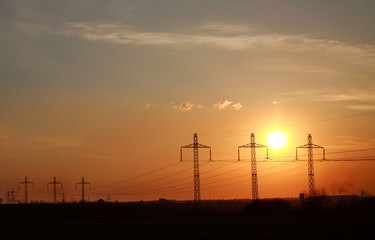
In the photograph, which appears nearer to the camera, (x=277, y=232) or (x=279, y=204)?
(x=277, y=232)

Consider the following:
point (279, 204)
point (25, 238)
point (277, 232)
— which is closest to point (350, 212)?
point (279, 204)

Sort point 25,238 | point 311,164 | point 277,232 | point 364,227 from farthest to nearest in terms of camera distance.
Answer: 1. point 311,164
2. point 364,227
3. point 277,232
4. point 25,238

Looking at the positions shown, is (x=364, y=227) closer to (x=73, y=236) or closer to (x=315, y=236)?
(x=315, y=236)

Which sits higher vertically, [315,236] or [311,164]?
[311,164]

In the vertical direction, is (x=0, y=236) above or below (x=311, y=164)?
below

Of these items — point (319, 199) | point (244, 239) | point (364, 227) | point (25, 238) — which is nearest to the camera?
point (244, 239)

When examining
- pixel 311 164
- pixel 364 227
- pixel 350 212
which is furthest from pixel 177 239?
pixel 350 212

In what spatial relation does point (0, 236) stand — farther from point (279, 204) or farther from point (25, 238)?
point (279, 204)

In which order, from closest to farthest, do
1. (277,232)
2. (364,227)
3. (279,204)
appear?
(277,232) < (364,227) < (279,204)

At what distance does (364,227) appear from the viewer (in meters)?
89.8

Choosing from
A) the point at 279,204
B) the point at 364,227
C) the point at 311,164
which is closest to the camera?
the point at 364,227

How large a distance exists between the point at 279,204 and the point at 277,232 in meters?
98.1

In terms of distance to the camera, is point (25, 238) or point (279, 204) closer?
point (25, 238)

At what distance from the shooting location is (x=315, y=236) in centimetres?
7550
